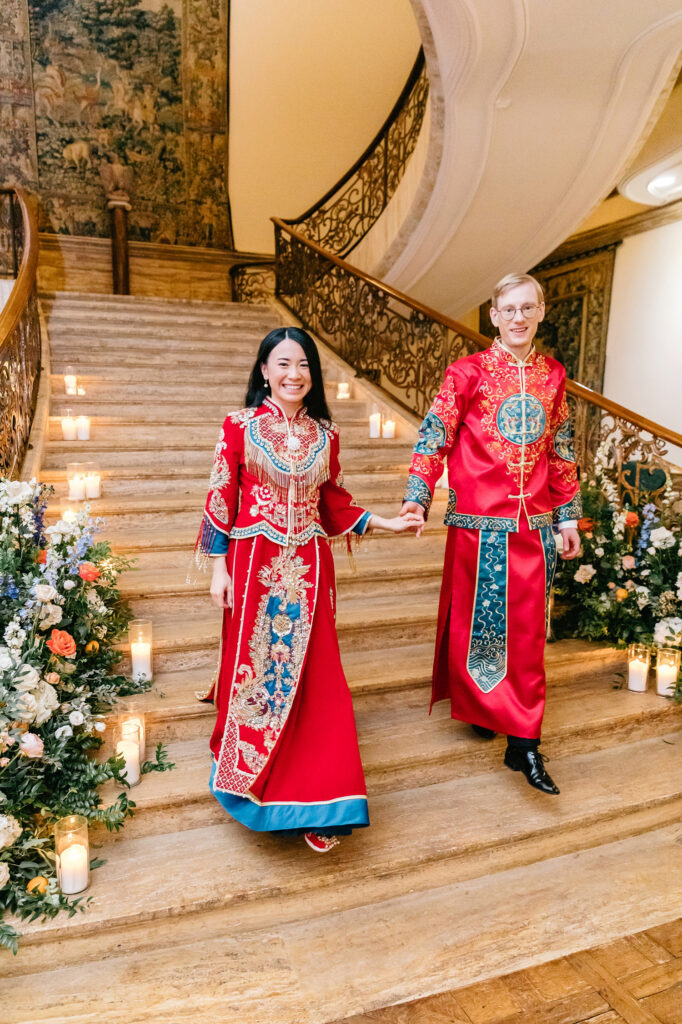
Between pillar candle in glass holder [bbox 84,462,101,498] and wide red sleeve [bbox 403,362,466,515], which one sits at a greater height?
wide red sleeve [bbox 403,362,466,515]

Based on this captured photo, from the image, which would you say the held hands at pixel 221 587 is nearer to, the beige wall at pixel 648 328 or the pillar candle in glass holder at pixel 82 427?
the pillar candle in glass holder at pixel 82 427

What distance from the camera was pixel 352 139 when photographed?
9.20 metres

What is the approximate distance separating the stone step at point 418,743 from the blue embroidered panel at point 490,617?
39 cm

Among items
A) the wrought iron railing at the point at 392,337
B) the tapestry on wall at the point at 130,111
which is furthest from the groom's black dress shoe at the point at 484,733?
the tapestry on wall at the point at 130,111

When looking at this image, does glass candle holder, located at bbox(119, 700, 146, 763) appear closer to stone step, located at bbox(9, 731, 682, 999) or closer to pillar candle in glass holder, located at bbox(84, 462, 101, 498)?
stone step, located at bbox(9, 731, 682, 999)

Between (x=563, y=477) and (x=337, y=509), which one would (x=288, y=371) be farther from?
(x=563, y=477)

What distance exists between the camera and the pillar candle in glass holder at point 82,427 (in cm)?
435

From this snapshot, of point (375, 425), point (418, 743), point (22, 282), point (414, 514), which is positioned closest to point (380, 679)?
point (418, 743)

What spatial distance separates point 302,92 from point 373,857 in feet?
29.9

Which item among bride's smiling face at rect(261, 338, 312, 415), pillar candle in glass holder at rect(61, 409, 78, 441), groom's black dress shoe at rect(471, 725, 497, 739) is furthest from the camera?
pillar candle in glass holder at rect(61, 409, 78, 441)

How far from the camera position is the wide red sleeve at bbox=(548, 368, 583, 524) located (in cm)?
266

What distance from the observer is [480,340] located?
15.4 feet

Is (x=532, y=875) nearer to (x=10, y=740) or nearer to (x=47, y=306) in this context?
(x=10, y=740)

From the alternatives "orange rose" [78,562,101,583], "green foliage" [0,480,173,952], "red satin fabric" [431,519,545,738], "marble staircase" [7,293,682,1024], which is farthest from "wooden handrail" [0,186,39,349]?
"red satin fabric" [431,519,545,738]
